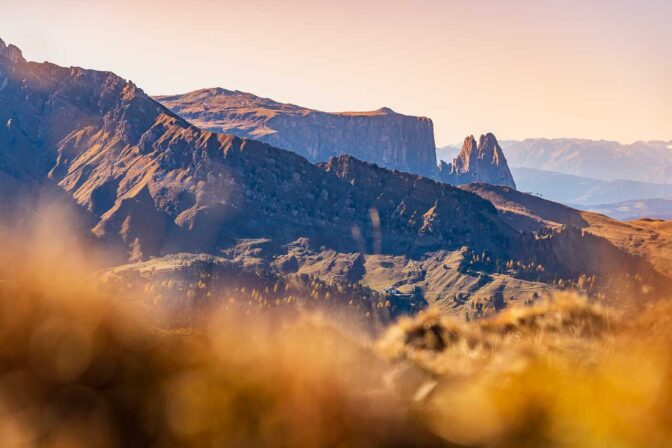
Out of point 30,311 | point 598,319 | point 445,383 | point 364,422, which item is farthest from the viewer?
point 598,319

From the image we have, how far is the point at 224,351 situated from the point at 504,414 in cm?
163

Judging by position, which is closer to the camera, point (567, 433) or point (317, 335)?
point (567, 433)

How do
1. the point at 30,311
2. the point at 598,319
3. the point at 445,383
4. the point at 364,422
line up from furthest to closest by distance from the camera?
1. the point at 598,319
2. the point at 445,383
3. the point at 364,422
4. the point at 30,311

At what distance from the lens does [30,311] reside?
3592 millimetres

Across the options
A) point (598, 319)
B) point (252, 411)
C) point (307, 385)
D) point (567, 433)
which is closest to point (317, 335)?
point (307, 385)

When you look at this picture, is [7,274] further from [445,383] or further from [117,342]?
[445,383]

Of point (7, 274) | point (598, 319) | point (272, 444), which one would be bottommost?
point (272, 444)

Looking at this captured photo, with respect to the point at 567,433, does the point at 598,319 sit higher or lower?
higher

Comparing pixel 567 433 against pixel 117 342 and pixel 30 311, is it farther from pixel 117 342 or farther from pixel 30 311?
pixel 30 311

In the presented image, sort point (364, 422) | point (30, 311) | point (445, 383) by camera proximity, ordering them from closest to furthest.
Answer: point (30, 311) < point (364, 422) < point (445, 383)

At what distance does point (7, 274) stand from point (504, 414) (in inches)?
117

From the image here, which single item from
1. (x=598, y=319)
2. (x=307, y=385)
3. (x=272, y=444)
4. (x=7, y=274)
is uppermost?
(x=598, y=319)

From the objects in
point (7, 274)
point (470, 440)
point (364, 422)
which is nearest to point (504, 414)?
point (470, 440)

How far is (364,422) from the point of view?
3834 millimetres
